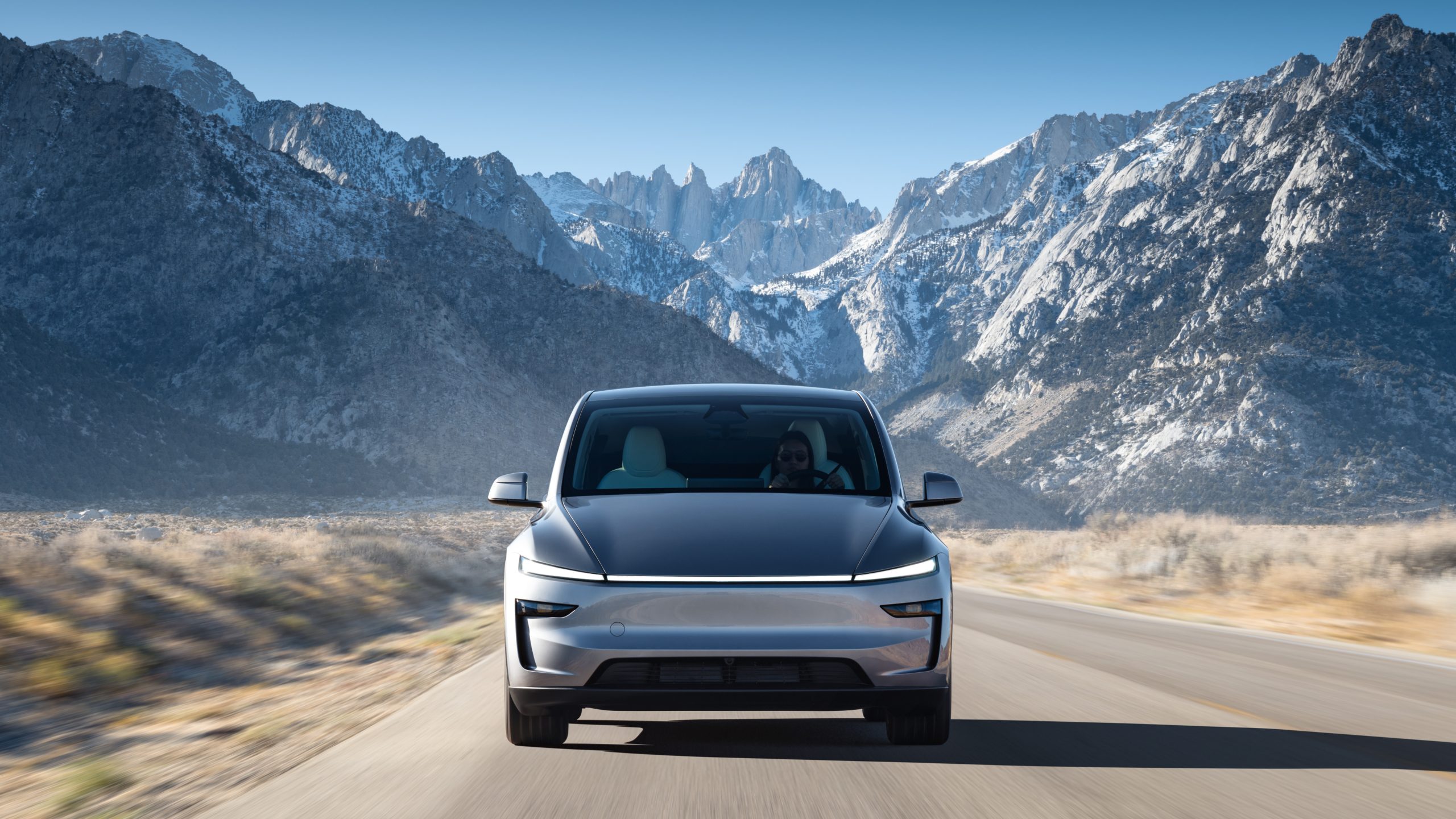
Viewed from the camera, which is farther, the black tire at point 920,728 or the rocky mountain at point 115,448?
the rocky mountain at point 115,448

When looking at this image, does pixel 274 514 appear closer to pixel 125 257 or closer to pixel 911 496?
pixel 125 257

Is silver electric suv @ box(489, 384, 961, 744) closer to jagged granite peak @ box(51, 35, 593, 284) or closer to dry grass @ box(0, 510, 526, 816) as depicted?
dry grass @ box(0, 510, 526, 816)

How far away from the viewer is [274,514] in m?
63.6

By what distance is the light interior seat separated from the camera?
6297 millimetres

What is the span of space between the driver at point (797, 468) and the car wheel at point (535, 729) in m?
1.61

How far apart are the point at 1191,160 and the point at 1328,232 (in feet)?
177

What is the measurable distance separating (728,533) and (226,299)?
8514 cm

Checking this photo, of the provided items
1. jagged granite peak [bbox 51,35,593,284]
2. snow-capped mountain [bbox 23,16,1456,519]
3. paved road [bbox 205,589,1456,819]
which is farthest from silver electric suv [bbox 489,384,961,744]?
jagged granite peak [bbox 51,35,593,284]

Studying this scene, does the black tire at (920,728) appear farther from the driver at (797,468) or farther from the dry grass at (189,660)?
the dry grass at (189,660)

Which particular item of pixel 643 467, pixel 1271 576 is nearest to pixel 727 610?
pixel 643 467

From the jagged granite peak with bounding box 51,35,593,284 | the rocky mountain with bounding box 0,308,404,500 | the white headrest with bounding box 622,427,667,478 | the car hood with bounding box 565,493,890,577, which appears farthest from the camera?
the jagged granite peak with bounding box 51,35,593,284

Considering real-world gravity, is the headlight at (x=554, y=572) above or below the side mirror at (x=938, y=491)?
below

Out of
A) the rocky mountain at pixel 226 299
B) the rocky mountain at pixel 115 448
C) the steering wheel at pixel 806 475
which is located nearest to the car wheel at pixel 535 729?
the steering wheel at pixel 806 475

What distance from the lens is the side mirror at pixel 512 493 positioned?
6191 millimetres
